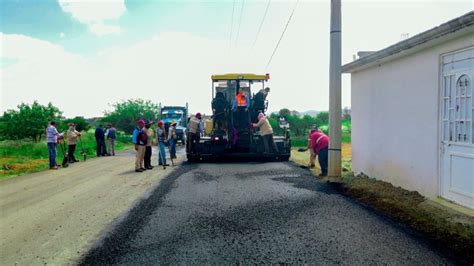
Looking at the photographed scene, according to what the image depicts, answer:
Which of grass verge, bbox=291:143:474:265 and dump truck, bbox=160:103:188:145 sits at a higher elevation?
dump truck, bbox=160:103:188:145

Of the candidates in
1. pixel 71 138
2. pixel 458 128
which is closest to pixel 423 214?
pixel 458 128

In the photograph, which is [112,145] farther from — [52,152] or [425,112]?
[425,112]

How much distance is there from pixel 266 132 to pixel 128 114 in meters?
33.2

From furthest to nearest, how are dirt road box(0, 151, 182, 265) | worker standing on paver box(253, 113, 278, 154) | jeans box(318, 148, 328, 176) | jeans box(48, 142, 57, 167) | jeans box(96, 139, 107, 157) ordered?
jeans box(96, 139, 107, 157)
worker standing on paver box(253, 113, 278, 154)
jeans box(48, 142, 57, 167)
jeans box(318, 148, 328, 176)
dirt road box(0, 151, 182, 265)

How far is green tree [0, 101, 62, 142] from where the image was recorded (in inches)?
1284

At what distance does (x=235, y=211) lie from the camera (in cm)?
727

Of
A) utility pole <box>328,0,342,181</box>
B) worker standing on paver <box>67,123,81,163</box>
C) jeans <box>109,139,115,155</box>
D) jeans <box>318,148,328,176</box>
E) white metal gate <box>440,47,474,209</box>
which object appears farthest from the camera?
jeans <box>109,139,115,155</box>

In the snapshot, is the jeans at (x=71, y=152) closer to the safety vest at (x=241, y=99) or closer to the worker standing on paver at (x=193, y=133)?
the worker standing on paver at (x=193, y=133)

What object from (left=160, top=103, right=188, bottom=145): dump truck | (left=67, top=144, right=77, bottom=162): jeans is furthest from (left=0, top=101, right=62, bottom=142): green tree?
(left=67, top=144, right=77, bottom=162): jeans

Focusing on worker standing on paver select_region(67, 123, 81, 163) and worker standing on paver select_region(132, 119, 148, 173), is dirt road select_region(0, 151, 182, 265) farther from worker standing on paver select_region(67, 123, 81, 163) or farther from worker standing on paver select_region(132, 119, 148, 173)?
worker standing on paver select_region(67, 123, 81, 163)

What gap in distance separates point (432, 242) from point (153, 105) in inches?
1847

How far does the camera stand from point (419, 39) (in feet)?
25.0

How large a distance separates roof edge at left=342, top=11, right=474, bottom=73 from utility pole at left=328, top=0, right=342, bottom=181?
0.55 meters

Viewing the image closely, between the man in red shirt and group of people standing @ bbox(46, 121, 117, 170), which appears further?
group of people standing @ bbox(46, 121, 117, 170)
